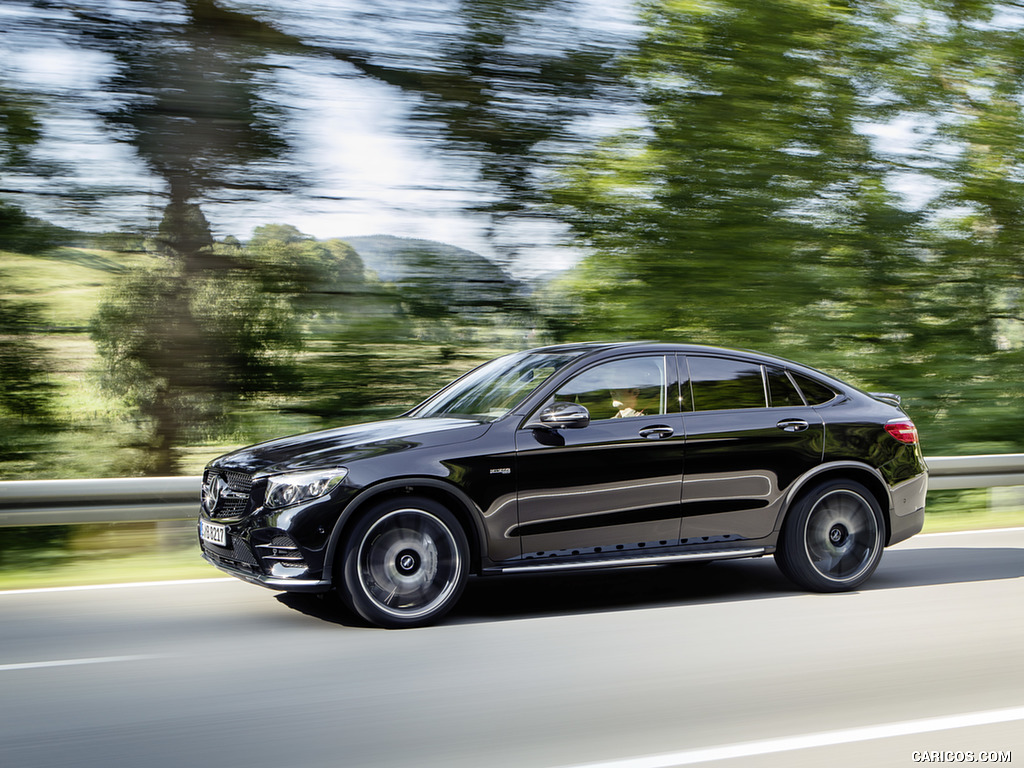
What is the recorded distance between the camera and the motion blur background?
9.59m

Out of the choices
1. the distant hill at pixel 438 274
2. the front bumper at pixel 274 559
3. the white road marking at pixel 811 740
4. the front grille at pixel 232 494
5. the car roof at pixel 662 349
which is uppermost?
the distant hill at pixel 438 274

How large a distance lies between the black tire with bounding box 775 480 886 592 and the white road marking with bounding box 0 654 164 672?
3.96 metres

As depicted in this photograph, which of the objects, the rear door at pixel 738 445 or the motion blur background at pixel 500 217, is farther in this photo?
the motion blur background at pixel 500 217

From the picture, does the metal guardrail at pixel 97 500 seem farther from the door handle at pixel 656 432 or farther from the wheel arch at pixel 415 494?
the door handle at pixel 656 432

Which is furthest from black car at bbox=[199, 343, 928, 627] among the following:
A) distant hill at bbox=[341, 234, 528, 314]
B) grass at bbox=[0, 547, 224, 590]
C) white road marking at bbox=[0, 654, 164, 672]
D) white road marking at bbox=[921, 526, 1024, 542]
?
distant hill at bbox=[341, 234, 528, 314]

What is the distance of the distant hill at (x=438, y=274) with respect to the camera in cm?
1057

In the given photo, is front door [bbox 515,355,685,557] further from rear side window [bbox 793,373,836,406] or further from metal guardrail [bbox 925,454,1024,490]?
metal guardrail [bbox 925,454,1024,490]

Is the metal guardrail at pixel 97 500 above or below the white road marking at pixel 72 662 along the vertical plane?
above

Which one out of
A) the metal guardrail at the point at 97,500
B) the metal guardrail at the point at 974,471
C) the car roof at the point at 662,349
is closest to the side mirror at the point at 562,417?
the car roof at the point at 662,349

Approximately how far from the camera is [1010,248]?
13734 millimetres

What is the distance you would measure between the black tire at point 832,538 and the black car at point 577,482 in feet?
0.04

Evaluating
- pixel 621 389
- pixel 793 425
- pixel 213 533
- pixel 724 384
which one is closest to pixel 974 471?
pixel 793 425

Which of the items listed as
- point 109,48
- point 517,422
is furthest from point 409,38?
point 517,422

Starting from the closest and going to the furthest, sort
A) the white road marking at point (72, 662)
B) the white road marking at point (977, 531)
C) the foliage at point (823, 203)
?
the white road marking at point (72, 662) < the white road marking at point (977, 531) < the foliage at point (823, 203)
